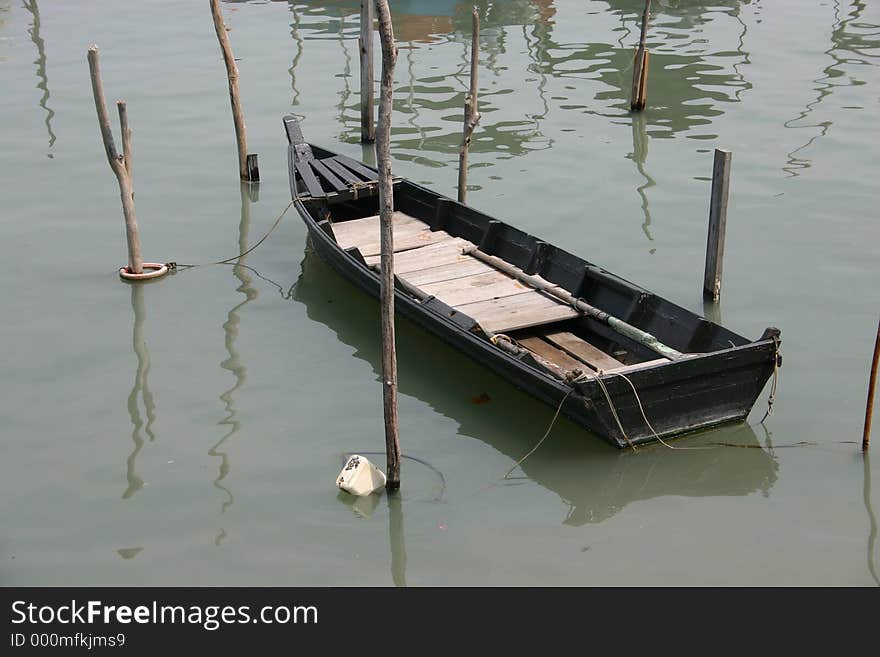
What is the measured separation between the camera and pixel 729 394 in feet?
29.4

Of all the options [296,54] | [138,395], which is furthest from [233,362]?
[296,54]

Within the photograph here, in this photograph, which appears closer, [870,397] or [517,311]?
[870,397]

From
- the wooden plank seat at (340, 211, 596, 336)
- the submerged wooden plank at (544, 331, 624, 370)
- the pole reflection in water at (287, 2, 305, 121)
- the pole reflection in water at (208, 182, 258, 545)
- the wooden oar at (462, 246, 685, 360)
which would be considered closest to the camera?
the pole reflection in water at (208, 182, 258, 545)

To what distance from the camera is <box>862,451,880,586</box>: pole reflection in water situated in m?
7.65

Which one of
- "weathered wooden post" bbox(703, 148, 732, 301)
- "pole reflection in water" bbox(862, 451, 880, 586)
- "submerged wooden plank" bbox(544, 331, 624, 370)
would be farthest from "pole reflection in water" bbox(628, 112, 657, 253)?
"pole reflection in water" bbox(862, 451, 880, 586)

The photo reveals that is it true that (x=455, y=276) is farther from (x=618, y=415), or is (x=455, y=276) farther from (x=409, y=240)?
(x=618, y=415)

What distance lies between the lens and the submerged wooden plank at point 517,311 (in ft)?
33.1

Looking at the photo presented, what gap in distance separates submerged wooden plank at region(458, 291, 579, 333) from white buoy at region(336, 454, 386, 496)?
212 cm

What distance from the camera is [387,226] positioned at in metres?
7.63

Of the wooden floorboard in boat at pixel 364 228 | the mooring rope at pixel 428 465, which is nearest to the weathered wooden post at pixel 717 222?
the wooden floorboard in boat at pixel 364 228

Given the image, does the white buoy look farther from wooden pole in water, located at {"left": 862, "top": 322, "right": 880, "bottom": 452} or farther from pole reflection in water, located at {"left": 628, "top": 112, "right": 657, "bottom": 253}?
pole reflection in water, located at {"left": 628, "top": 112, "right": 657, "bottom": 253}

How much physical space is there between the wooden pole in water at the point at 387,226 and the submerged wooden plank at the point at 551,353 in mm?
2030

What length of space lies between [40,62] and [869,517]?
18.9m
